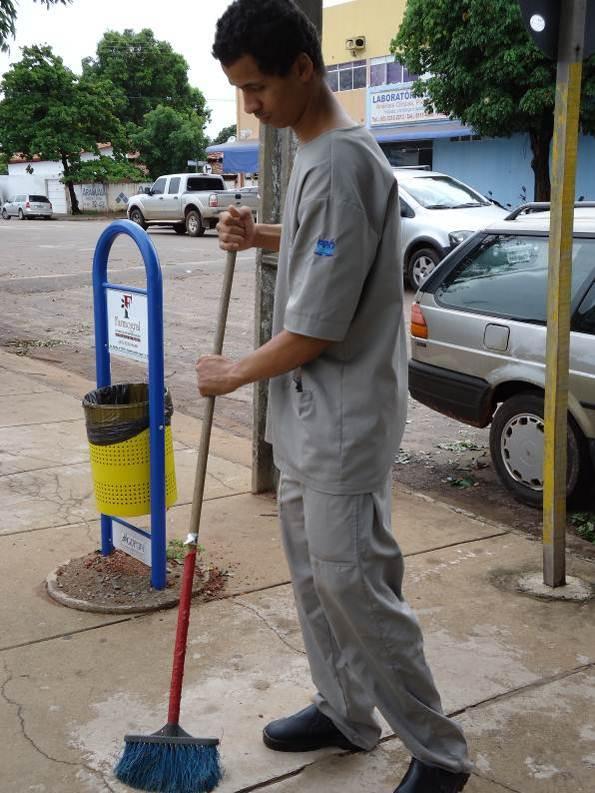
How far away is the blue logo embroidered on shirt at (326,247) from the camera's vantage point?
222 cm

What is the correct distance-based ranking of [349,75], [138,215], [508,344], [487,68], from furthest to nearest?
[349,75], [138,215], [487,68], [508,344]

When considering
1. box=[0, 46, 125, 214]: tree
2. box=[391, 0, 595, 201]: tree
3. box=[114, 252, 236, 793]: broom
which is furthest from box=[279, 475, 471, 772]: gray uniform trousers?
box=[0, 46, 125, 214]: tree

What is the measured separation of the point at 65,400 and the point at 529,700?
17.1 feet

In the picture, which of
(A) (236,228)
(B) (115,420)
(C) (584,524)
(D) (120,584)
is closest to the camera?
(A) (236,228)

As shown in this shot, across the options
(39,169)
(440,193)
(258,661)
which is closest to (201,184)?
(440,193)

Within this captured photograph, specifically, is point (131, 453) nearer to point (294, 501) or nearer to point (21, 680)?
point (21, 680)

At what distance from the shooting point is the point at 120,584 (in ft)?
13.2

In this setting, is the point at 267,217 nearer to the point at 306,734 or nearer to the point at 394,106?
the point at 306,734

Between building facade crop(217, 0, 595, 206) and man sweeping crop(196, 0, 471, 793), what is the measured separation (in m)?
25.7

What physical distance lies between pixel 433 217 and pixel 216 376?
11542 mm

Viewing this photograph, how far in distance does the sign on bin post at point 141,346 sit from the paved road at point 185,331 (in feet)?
7.14

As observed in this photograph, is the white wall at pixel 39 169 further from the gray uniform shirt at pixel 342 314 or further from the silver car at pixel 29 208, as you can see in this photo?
the gray uniform shirt at pixel 342 314

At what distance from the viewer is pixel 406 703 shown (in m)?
2.48

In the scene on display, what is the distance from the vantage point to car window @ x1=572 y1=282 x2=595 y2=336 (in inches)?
194
